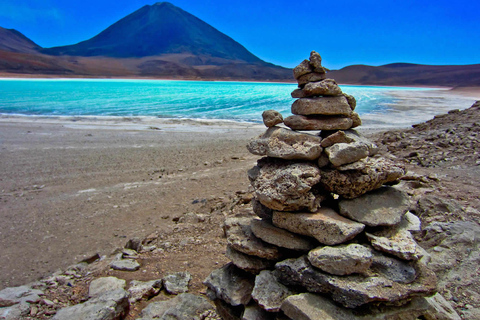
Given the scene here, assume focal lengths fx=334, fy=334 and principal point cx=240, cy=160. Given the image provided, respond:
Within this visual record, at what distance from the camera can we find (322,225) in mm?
3744

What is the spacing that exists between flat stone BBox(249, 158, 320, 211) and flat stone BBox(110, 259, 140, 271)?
2902mm

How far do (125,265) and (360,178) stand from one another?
13.6ft

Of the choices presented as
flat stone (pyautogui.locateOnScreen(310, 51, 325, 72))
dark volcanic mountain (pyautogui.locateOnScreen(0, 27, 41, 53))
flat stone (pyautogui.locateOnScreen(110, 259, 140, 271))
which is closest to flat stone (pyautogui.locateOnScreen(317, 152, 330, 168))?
flat stone (pyautogui.locateOnScreen(310, 51, 325, 72))

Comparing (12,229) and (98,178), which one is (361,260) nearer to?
(12,229)

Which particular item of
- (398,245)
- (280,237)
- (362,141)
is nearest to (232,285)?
(280,237)

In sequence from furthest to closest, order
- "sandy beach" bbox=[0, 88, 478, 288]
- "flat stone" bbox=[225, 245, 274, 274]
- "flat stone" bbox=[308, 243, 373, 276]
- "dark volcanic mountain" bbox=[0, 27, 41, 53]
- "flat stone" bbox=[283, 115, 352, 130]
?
"dark volcanic mountain" bbox=[0, 27, 41, 53]
"sandy beach" bbox=[0, 88, 478, 288]
"flat stone" bbox=[283, 115, 352, 130]
"flat stone" bbox=[225, 245, 274, 274]
"flat stone" bbox=[308, 243, 373, 276]

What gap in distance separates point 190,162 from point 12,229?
6.28 m

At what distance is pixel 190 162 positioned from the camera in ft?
41.5

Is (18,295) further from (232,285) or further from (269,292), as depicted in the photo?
(269,292)

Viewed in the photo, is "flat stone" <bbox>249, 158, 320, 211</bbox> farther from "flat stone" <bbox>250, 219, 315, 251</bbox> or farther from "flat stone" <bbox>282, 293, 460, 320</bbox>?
"flat stone" <bbox>282, 293, 460, 320</bbox>

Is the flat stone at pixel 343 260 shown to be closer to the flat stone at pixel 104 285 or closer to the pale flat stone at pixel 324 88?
the pale flat stone at pixel 324 88

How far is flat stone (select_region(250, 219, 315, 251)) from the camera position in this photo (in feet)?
13.0

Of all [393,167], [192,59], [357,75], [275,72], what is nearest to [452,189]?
[393,167]

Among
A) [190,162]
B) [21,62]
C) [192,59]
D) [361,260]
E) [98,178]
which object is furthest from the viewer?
[192,59]
